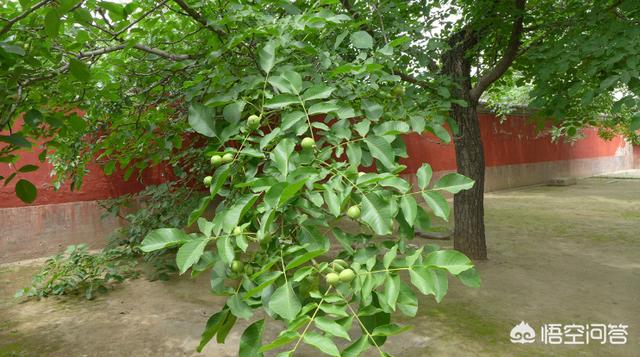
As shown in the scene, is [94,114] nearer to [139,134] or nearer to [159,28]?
[139,134]

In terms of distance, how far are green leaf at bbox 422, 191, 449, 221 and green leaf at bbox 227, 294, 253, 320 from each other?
56 centimetres

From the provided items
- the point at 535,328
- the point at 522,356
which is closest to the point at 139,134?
the point at 522,356

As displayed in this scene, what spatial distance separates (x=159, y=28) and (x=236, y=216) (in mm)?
1850

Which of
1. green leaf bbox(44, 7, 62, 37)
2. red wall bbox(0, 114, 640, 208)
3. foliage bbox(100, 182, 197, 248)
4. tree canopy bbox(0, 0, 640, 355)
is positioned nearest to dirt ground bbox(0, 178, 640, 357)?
foliage bbox(100, 182, 197, 248)

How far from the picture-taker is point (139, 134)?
9.15 feet

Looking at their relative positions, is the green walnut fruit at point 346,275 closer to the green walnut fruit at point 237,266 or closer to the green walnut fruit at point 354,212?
the green walnut fruit at point 354,212

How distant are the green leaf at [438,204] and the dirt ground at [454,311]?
1912 millimetres

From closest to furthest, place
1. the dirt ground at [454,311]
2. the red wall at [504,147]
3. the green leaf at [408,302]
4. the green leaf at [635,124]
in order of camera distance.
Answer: the green leaf at [408,302], the green leaf at [635,124], the dirt ground at [454,311], the red wall at [504,147]

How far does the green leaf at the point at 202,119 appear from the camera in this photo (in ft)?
5.00

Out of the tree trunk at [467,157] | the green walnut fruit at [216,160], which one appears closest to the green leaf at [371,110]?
the green walnut fruit at [216,160]

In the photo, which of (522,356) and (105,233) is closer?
(522,356)
